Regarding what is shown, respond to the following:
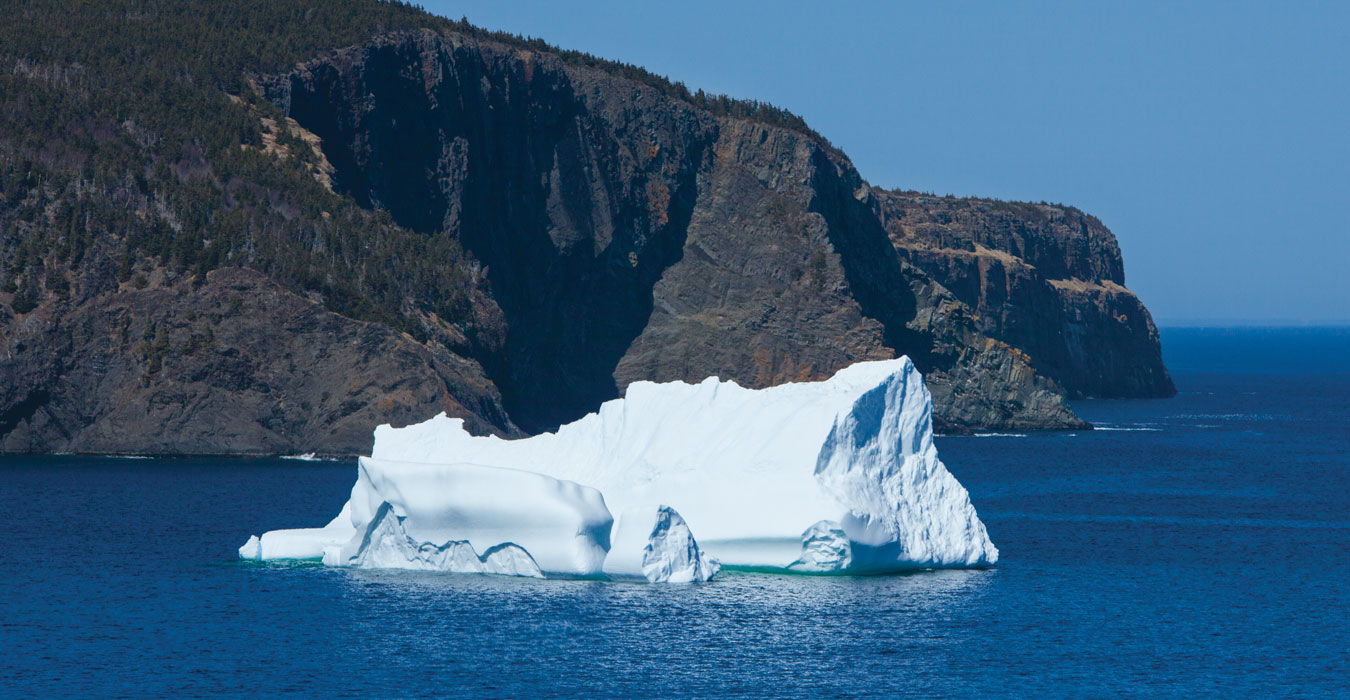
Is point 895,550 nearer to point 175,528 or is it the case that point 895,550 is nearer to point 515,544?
point 515,544

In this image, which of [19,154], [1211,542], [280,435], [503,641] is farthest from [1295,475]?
[19,154]

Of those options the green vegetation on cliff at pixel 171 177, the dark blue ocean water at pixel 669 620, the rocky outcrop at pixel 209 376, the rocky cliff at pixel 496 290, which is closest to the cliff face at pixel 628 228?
the rocky cliff at pixel 496 290

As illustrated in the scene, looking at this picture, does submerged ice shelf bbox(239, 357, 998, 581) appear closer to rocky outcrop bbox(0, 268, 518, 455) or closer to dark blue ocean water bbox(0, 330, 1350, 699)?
dark blue ocean water bbox(0, 330, 1350, 699)

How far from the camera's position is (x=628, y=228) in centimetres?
14488

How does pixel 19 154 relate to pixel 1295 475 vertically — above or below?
above

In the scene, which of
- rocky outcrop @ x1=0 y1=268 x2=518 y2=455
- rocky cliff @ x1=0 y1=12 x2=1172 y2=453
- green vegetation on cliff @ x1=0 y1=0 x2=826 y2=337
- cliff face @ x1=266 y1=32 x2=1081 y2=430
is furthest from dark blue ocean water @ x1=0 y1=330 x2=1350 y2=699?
cliff face @ x1=266 y1=32 x2=1081 y2=430

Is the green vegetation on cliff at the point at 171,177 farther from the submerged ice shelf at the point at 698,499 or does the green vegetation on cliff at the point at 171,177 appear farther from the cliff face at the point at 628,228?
the submerged ice shelf at the point at 698,499

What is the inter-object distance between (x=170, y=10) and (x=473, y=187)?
85.0 feet

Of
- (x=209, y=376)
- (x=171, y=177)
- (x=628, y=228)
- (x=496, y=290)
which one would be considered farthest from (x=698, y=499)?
(x=628, y=228)

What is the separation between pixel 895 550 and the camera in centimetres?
5741

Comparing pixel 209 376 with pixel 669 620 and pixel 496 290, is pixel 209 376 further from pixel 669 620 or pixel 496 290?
pixel 669 620

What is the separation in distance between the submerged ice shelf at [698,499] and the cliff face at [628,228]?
67616mm

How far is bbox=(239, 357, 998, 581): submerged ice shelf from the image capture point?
54.8m

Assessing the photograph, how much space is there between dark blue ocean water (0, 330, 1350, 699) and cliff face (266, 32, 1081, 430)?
56096 mm
